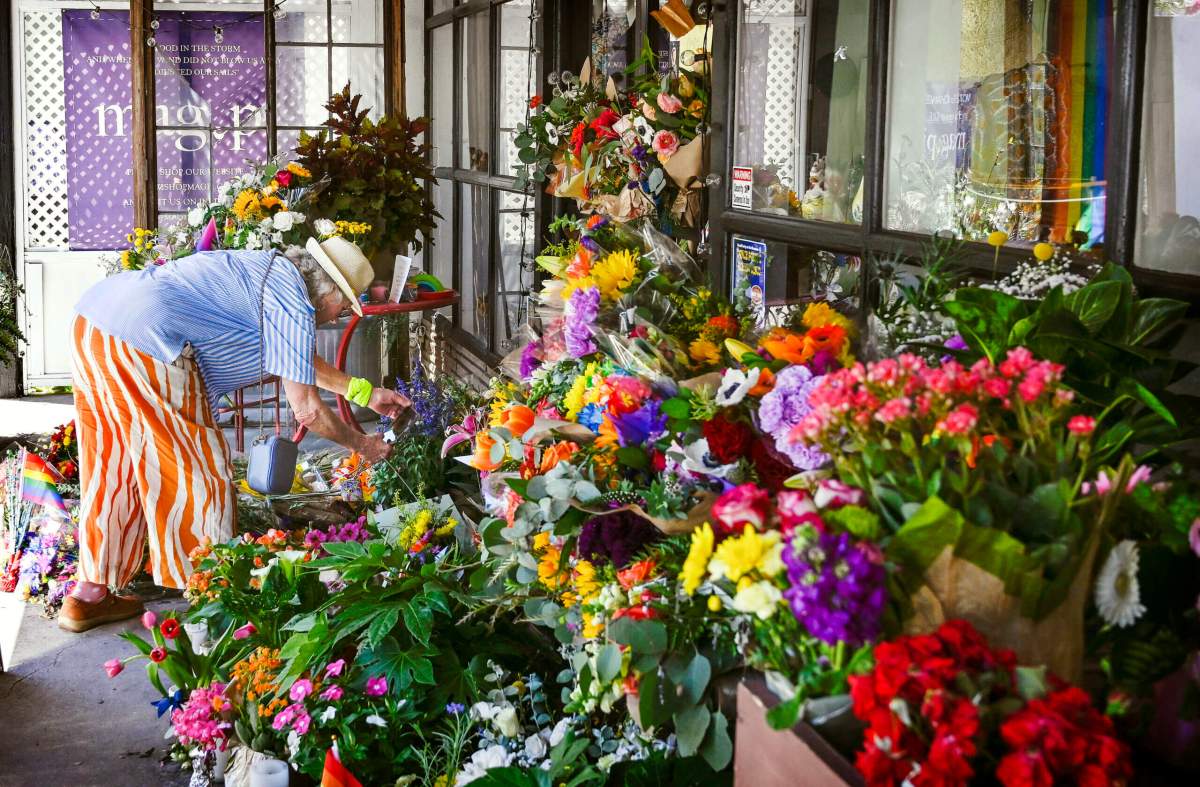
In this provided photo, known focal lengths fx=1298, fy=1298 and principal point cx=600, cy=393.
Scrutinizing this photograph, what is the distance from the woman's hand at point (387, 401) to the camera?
12.1 feet

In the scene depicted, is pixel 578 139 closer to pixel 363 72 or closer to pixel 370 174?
pixel 370 174

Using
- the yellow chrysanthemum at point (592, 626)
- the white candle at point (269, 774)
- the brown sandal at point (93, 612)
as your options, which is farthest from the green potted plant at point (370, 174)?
the yellow chrysanthemum at point (592, 626)

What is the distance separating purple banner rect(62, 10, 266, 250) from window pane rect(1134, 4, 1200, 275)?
641cm

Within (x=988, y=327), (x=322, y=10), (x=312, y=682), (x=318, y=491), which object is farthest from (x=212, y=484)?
(x=322, y=10)

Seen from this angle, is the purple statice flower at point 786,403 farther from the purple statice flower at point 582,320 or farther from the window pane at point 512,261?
the window pane at point 512,261

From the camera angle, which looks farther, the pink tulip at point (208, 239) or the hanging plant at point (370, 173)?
the hanging plant at point (370, 173)

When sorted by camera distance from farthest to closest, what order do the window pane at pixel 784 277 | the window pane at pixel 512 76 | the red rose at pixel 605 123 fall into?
the window pane at pixel 512 76 < the red rose at pixel 605 123 < the window pane at pixel 784 277

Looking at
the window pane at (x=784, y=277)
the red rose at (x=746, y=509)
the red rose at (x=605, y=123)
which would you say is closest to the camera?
the red rose at (x=746, y=509)

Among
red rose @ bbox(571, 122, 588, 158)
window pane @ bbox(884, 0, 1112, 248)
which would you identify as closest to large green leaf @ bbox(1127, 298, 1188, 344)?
window pane @ bbox(884, 0, 1112, 248)

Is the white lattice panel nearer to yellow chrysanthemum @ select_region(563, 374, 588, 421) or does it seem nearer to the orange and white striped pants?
the orange and white striped pants

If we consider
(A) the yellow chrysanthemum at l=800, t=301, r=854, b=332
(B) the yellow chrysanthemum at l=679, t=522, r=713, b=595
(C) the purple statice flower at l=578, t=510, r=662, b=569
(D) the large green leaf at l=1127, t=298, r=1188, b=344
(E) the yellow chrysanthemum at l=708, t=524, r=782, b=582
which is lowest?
(C) the purple statice flower at l=578, t=510, r=662, b=569

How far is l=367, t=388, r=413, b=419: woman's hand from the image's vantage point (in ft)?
12.1

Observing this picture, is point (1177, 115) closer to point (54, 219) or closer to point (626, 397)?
point (626, 397)

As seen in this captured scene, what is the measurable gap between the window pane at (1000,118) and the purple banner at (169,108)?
584cm
